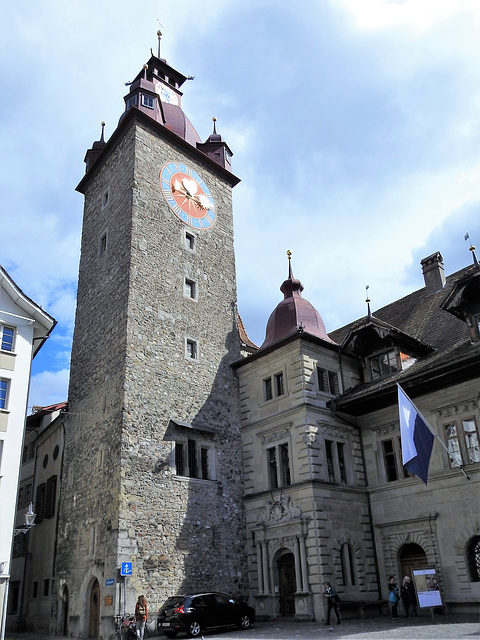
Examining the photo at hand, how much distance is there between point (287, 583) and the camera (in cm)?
2208

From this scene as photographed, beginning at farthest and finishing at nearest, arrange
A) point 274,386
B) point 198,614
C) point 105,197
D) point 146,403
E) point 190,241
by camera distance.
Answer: point 105,197
point 190,241
point 274,386
point 146,403
point 198,614

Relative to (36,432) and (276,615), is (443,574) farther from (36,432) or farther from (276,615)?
(36,432)

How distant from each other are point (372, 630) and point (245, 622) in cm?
475

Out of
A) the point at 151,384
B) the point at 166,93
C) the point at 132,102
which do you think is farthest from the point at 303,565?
the point at 166,93

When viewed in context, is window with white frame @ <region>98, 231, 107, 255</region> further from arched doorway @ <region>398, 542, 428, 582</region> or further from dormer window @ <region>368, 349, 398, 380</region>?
arched doorway @ <region>398, 542, 428, 582</region>

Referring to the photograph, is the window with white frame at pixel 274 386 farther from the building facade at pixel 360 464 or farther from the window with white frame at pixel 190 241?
the window with white frame at pixel 190 241

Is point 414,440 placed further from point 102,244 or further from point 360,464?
point 102,244

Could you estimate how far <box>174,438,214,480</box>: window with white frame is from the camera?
76.4ft

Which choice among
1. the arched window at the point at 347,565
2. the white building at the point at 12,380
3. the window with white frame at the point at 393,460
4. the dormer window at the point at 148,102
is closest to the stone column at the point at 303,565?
the arched window at the point at 347,565

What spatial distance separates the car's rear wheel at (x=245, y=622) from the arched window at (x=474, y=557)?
7391 mm

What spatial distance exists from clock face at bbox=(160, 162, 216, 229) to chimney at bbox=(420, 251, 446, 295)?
10.7 metres

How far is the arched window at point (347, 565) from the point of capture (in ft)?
70.6

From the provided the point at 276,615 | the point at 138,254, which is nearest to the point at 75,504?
the point at 276,615

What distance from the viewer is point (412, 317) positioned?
27.6 metres
